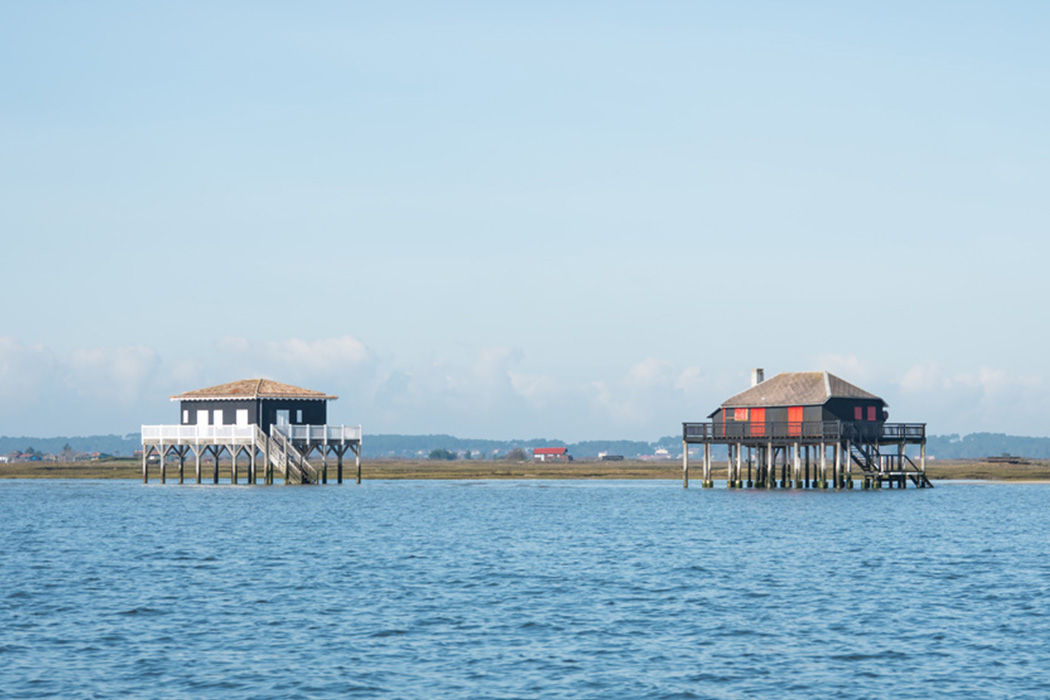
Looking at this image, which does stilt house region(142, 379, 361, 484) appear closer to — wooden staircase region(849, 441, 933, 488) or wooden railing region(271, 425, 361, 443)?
wooden railing region(271, 425, 361, 443)

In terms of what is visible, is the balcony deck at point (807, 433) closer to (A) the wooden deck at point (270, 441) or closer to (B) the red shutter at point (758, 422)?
(B) the red shutter at point (758, 422)

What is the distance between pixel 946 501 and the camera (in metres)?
74.3

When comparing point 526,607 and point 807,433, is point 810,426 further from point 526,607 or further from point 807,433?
point 526,607

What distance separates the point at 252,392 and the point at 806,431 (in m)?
35.3

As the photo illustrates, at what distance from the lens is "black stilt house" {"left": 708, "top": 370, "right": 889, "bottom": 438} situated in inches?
3088

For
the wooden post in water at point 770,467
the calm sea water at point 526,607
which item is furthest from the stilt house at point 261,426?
the wooden post in water at point 770,467

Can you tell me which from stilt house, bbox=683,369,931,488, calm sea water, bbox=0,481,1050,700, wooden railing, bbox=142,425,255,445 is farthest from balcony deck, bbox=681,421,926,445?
wooden railing, bbox=142,425,255,445

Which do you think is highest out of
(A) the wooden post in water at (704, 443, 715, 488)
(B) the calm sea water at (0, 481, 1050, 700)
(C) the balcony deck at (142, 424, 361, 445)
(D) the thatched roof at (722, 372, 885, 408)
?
(D) the thatched roof at (722, 372, 885, 408)

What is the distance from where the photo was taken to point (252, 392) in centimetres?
8188

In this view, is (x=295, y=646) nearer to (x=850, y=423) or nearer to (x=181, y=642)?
(x=181, y=642)

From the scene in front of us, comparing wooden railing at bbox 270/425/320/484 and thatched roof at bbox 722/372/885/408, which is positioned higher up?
thatched roof at bbox 722/372/885/408

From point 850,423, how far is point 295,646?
58275 millimetres

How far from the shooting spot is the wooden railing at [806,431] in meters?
77.4

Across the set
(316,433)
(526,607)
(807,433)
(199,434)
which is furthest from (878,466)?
(526,607)
